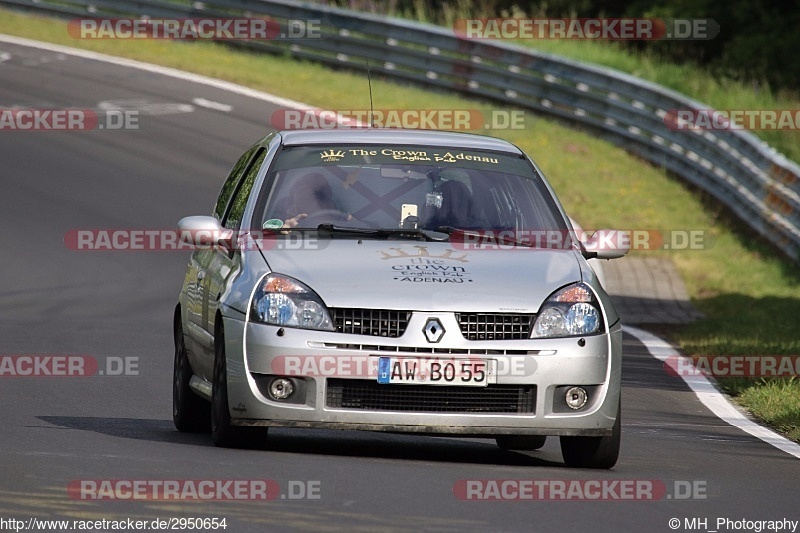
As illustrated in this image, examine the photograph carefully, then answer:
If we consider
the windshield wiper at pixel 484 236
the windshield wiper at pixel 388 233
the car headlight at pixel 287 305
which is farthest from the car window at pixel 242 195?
the windshield wiper at pixel 484 236

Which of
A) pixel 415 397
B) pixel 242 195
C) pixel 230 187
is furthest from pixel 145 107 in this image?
pixel 415 397

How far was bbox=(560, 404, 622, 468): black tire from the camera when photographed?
915cm

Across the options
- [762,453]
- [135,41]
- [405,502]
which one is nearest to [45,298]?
[762,453]

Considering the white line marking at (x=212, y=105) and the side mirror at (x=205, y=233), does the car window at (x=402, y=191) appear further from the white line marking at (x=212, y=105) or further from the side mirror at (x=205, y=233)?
the white line marking at (x=212, y=105)

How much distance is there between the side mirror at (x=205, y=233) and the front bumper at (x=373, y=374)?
0.71m

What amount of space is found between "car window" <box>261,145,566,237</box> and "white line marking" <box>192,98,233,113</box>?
17528mm

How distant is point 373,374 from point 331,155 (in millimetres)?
1769

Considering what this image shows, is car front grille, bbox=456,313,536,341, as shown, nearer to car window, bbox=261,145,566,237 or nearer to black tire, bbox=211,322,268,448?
car window, bbox=261,145,566,237

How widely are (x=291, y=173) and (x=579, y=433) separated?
218 cm

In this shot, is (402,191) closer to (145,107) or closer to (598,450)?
(598,450)

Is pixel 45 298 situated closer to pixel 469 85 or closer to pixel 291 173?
pixel 291 173

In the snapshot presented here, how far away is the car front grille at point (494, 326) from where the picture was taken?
28.9ft

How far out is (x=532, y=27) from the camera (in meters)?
32.9

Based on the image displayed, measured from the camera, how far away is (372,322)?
8773 mm
